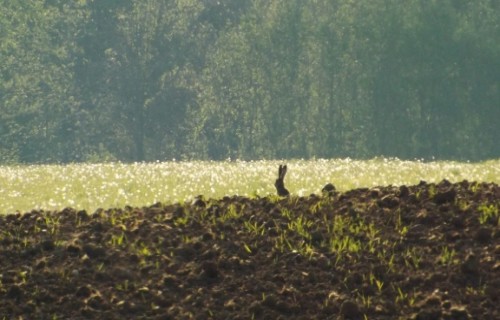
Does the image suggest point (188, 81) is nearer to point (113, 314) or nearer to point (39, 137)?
point (39, 137)

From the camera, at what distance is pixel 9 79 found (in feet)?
192

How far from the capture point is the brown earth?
813 centimetres

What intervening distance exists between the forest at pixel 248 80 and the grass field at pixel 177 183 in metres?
21.3

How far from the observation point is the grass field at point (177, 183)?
67.7ft

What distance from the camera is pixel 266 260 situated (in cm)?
911

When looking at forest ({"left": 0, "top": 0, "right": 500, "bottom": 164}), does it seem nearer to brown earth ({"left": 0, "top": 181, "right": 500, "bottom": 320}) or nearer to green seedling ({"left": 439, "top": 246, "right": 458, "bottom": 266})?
brown earth ({"left": 0, "top": 181, "right": 500, "bottom": 320})

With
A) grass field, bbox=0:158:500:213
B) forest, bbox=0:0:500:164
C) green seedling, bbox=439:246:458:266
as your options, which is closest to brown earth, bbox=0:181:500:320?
green seedling, bbox=439:246:458:266

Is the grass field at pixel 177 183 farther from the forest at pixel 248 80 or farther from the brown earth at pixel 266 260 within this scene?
the forest at pixel 248 80

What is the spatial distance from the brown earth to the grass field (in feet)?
26.5

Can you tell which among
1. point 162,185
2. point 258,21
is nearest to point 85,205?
point 162,185

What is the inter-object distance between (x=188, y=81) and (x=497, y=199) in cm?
5032

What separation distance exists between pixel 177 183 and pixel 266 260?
15.1m

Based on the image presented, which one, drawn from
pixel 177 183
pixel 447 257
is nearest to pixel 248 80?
pixel 177 183

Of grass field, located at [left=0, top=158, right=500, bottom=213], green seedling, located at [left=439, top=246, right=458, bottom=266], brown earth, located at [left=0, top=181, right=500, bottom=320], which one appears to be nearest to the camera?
brown earth, located at [left=0, top=181, right=500, bottom=320]
